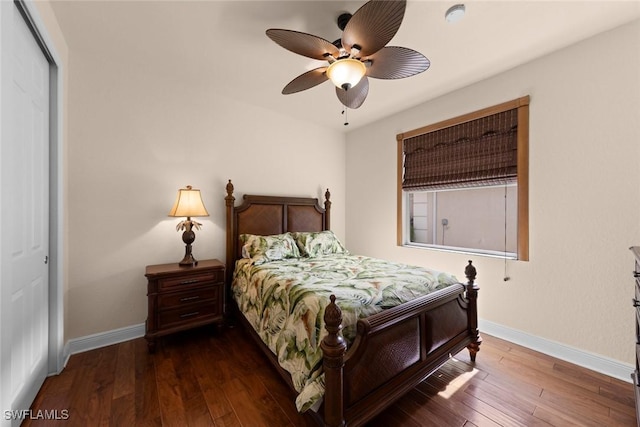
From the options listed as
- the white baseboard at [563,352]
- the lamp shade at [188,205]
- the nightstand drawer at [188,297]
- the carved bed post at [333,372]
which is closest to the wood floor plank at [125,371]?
the nightstand drawer at [188,297]

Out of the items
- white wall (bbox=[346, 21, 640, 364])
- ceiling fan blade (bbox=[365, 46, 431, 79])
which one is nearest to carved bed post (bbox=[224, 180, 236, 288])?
ceiling fan blade (bbox=[365, 46, 431, 79])

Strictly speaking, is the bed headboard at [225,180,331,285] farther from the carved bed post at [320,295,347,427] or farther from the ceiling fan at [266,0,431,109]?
the carved bed post at [320,295,347,427]

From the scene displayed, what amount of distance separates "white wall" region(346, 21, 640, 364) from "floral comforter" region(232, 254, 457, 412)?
964mm

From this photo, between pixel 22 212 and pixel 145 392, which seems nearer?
pixel 22 212

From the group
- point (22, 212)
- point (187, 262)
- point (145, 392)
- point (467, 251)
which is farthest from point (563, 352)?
point (22, 212)

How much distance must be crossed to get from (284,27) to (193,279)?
7.56ft

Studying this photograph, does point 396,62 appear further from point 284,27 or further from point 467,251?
point 467,251

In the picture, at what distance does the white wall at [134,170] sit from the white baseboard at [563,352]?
309 centimetres

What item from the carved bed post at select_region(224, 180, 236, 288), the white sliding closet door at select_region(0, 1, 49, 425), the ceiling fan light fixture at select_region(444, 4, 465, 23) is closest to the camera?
the white sliding closet door at select_region(0, 1, 49, 425)

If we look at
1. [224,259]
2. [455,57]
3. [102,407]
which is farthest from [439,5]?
[102,407]

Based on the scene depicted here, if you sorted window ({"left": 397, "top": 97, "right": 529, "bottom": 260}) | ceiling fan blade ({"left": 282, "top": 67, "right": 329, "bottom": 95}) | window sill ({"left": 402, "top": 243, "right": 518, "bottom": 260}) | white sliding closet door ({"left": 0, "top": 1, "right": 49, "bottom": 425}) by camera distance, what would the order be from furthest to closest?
1. window sill ({"left": 402, "top": 243, "right": 518, "bottom": 260})
2. window ({"left": 397, "top": 97, "right": 529, "bottom": 260})
3. ceiling fan blade ({"left": 282, "top": 67, "right": 329, "bottom": 95})
4. white sliding closet door ({"left": 0, "top": 1, "right": 49, "bottom": 425})

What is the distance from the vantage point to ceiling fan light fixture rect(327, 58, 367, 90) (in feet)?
5.41

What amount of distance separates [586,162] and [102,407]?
3.96 metres

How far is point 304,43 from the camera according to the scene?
161 cm
